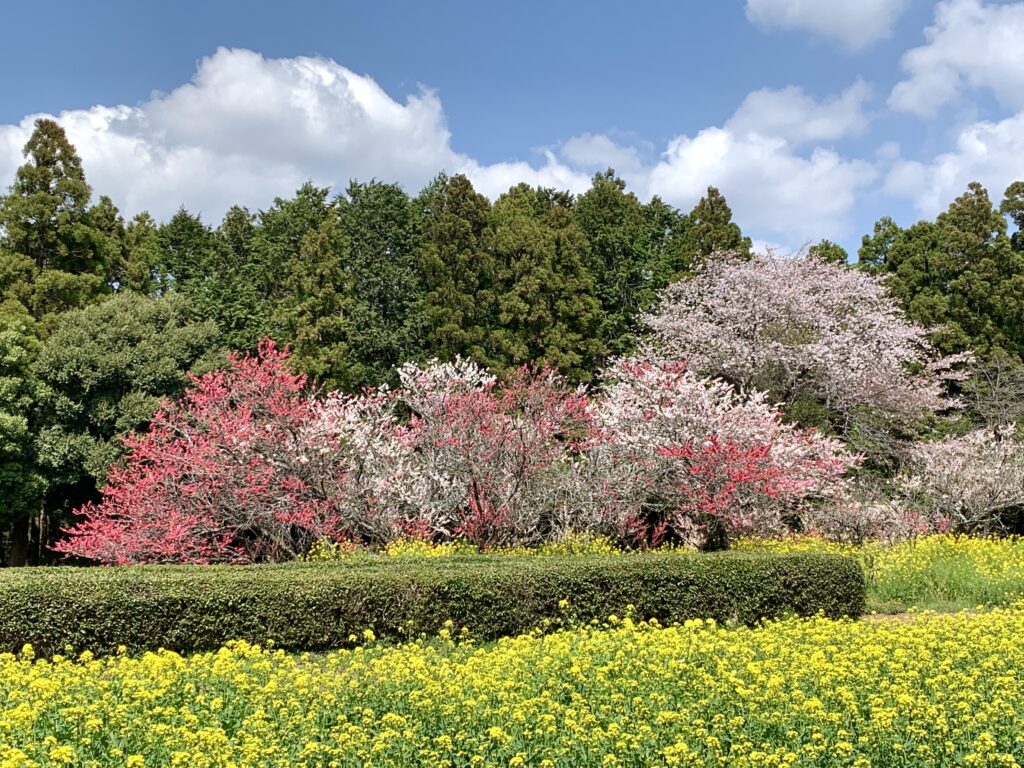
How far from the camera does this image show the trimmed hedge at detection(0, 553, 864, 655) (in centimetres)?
Answer: 802

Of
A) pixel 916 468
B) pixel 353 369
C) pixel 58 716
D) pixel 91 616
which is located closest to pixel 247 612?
pixel 91 616

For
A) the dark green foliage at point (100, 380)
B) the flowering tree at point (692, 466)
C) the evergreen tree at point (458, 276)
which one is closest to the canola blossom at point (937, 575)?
the flowering tree at point (692, 466)

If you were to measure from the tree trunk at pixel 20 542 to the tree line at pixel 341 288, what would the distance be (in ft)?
0.16

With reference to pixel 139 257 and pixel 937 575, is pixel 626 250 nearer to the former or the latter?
pixel 139 257

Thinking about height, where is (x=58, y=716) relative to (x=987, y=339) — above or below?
below

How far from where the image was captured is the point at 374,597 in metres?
8.53

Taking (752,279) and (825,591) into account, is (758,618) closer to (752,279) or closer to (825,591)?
(825,591)

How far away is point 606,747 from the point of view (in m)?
4.66

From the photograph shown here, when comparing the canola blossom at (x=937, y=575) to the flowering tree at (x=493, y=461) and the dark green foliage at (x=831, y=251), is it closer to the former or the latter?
the flowering tree at (x=493, y=461)

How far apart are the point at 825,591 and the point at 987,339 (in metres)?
19.3

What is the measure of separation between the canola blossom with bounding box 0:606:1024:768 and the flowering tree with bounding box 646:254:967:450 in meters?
12.1

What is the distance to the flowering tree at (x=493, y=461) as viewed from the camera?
43.7ft

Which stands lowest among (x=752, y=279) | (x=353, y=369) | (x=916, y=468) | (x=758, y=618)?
(x=758, y=618)

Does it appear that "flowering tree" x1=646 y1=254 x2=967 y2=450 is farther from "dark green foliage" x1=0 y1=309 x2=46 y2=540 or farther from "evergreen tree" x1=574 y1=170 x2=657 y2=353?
"dark green foliage" x1=0 y1=309 x2=46 y2=540
